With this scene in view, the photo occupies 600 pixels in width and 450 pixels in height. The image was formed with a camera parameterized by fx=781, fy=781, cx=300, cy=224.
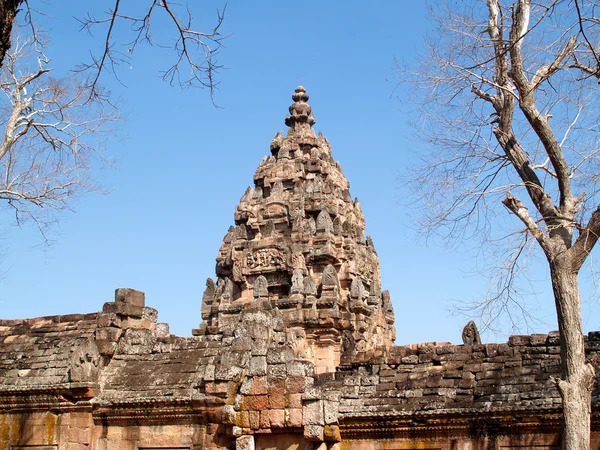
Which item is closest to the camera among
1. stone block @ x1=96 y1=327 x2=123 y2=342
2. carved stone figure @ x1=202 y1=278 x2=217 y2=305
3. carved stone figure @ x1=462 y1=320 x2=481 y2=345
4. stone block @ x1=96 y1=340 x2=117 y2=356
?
stone block @ x1=96 y1=340 x2=117 y2=356

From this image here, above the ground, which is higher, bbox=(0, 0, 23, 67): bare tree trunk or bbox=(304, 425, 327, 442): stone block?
bbox=(0, 0, 23, 67): bare tree trunk

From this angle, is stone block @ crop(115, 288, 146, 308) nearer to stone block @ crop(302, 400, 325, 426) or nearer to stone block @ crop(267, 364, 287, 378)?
stone block @ crop(267, 364, 287, 378)

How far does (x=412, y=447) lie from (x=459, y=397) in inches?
43.4

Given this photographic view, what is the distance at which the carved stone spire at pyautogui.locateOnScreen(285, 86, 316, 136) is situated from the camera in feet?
120

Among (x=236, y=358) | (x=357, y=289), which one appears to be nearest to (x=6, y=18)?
(x=236, y=358)

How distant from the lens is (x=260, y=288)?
3008 cm

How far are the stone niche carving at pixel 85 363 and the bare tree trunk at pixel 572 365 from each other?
813 cm

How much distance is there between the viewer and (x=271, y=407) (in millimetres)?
11195

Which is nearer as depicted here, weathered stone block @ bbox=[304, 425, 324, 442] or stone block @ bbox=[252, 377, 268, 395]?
weathered stone block @ bbox=[304, 425, 324, 442]

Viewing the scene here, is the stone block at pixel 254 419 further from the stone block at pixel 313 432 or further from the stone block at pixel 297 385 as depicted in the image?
the stone block at pixel 313 432

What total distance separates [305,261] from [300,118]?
27.8 ft

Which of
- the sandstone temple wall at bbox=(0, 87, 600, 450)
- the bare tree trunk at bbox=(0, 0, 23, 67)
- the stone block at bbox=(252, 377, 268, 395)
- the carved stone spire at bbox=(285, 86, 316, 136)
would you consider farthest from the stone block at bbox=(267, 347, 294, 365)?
the carved stone spire at bbox=(285, 86, 316, 136)

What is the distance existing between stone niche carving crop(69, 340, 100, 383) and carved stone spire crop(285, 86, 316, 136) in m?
23.4

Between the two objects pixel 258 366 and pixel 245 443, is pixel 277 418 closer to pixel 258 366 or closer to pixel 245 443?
pixel 245 443
